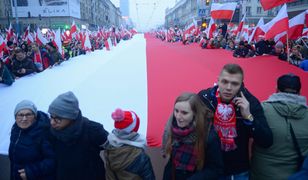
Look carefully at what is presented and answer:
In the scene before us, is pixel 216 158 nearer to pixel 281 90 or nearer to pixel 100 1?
pixel 281 90

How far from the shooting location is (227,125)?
2.01 metres

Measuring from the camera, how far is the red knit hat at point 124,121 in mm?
2045

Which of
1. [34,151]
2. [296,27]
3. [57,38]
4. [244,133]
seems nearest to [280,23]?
[296,27]

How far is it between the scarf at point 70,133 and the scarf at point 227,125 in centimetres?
111

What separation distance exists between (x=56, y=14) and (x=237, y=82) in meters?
58.6

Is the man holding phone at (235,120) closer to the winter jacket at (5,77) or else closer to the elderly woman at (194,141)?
the elderly woman at (194,141)

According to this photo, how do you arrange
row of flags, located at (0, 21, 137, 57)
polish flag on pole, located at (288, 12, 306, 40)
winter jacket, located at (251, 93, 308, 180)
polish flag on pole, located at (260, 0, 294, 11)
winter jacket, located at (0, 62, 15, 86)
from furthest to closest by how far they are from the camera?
row of flags, located at (0, 21, 137, 57) < polish flag on pole, located at (288, 12, 306, 40) < polish flag on pole, located at (260, 0, 294, 11) < winter jacket, located at (0, 62, 15, 86) < winter jacket, located at (251, 93, 308, 180)

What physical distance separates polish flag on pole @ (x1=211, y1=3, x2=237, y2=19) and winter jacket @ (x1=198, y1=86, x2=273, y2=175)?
985 centimetres

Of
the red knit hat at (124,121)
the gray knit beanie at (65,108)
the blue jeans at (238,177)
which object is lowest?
the blue jeans at (238,177)

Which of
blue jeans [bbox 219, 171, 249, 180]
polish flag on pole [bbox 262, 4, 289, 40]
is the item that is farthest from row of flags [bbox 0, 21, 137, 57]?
blue jeans [bbox 219, 171, 249, 180]

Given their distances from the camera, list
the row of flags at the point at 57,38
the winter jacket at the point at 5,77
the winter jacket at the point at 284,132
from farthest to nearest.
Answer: the row of flags at the point at 57,38 → the winter jacket at the point at 5,77 → the winter jacket at the point at 284,132

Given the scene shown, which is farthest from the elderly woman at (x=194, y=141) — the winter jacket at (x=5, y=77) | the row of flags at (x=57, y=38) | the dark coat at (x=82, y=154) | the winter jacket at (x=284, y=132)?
the row of flags at (x=57, y=38)

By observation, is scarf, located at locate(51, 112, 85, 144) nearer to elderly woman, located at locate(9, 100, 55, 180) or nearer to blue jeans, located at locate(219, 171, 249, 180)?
elderly woman, located at locate(9, 100, 55, 180)

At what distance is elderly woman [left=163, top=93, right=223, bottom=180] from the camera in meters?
1.87
